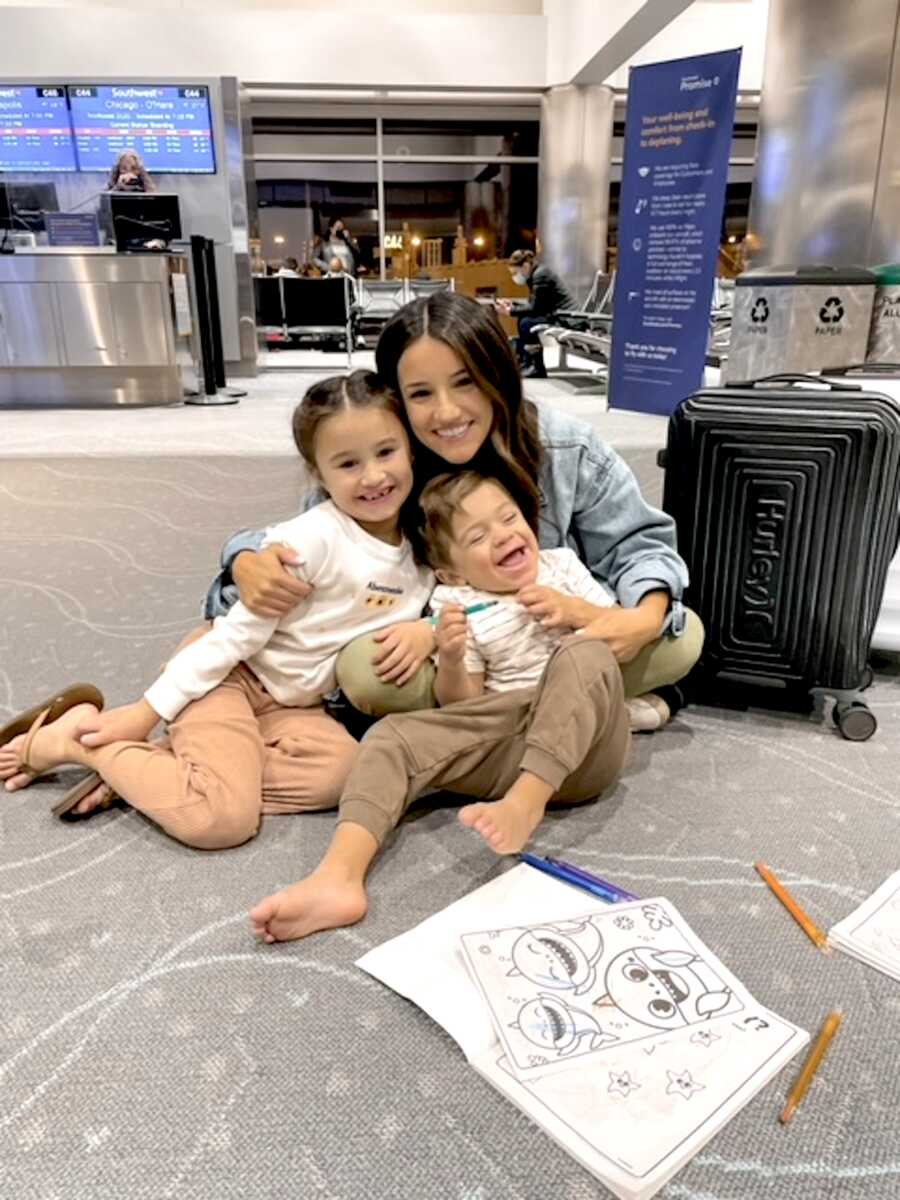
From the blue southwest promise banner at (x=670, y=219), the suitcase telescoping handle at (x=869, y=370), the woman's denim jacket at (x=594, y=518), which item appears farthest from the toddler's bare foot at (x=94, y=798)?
the blue southwest promise banner at (x=670, y=219)

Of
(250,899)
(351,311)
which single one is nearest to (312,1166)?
(250,899)

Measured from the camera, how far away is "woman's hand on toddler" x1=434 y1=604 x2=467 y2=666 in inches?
52.4

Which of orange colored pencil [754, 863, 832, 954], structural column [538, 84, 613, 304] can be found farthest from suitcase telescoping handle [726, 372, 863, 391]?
structural column [538, 84, 613, 304]

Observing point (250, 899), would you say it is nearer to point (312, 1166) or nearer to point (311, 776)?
point (311, 776)

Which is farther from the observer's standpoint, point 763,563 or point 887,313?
point 887,313

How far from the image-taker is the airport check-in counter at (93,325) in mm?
5473

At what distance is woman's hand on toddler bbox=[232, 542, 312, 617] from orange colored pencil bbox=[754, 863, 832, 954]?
82 cm

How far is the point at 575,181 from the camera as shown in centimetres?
914

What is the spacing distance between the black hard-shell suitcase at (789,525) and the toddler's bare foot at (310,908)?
914 millimetres

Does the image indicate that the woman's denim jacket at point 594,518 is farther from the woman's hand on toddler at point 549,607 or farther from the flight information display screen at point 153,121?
the flight information display screen at point 153,121

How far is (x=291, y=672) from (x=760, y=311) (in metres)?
3.23

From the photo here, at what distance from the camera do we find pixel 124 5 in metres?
8.40

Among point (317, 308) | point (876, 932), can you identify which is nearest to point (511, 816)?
point (876, 932)

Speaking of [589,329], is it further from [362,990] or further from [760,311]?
[362,990]
